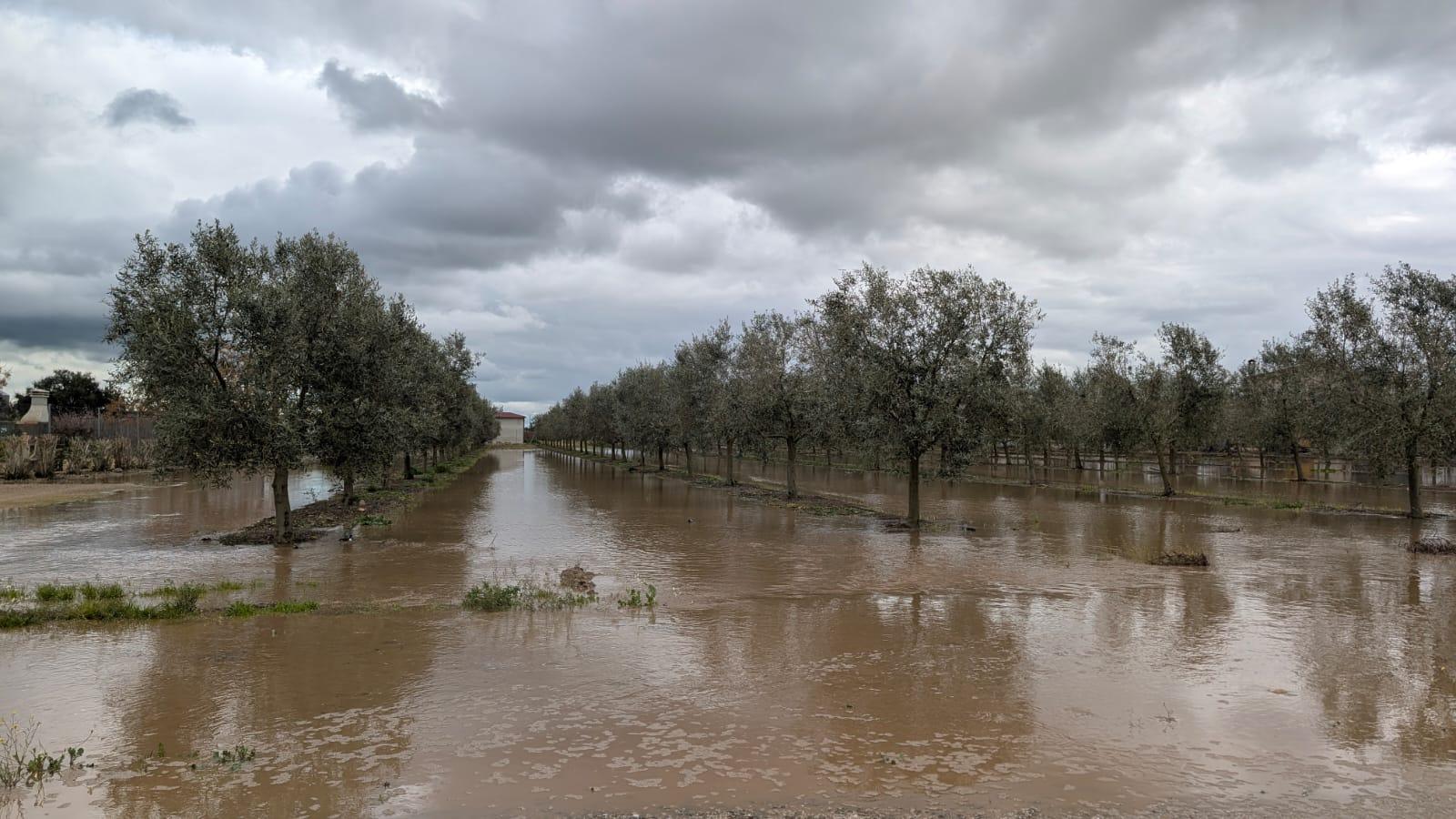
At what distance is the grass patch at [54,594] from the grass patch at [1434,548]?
33076 millimetres

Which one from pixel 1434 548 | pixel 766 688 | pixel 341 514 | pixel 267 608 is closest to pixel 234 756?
pixel 766 688

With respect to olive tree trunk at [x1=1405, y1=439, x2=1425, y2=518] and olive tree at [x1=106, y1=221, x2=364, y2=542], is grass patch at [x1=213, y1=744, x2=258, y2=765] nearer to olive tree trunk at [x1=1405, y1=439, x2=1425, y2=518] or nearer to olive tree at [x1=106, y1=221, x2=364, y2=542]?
olive tree at [x1=106, y1=221, x2=364, y2=542]

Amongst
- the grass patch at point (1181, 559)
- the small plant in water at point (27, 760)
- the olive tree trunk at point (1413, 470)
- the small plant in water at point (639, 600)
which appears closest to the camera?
the small plant in water at point (27, 760)

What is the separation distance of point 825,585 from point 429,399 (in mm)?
25186

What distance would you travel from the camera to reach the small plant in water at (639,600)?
15.6 m

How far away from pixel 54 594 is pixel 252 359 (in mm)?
8710

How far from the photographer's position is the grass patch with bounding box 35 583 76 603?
49.8ft

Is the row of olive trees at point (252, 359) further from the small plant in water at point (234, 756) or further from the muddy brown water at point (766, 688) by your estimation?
the small plant in water at point (234, 756)

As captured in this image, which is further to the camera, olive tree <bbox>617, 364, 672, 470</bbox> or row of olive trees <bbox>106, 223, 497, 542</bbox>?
olive tree <bbox>617, 364, 672, 470</bbox>

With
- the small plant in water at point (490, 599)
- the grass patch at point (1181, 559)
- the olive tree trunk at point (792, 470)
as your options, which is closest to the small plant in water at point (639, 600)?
the small plant in water at point (490, 599)

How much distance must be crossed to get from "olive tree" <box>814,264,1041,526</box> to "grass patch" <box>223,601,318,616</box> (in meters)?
18.7

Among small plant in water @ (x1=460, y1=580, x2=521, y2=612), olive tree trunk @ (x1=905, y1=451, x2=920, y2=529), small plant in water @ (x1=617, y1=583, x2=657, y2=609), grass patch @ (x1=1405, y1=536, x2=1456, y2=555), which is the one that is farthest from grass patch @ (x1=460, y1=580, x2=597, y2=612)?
grass patch @ (x1=1405, y1=536, x2=1456, y2=555)

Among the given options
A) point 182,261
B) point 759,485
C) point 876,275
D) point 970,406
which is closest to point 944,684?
point 970,406

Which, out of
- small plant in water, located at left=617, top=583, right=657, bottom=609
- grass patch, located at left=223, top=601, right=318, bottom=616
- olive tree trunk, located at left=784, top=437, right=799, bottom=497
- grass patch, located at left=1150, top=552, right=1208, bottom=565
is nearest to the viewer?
grass patch, located at left=223, top=601, right=318, bottom=616
